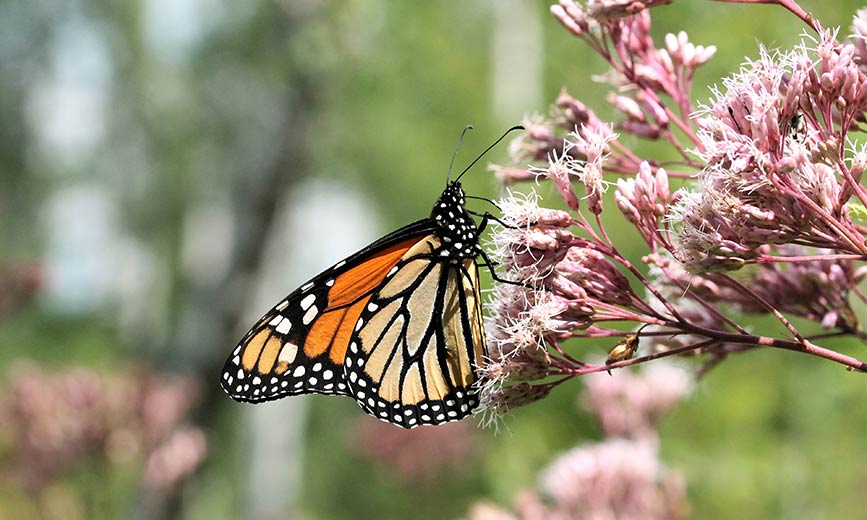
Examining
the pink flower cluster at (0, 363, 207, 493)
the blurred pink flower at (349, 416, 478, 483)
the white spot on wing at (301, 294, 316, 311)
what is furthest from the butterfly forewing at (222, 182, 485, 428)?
the blurred pink flower at (349, 416, 478, 483)

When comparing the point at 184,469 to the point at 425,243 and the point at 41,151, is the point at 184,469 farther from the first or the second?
the point at 41,151

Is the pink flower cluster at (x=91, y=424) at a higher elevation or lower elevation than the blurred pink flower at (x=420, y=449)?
higher

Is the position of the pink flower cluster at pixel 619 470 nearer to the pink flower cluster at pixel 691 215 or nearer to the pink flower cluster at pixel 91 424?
the pink flower cluster at pixel 691 215

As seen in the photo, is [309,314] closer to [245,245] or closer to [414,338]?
[414,338]

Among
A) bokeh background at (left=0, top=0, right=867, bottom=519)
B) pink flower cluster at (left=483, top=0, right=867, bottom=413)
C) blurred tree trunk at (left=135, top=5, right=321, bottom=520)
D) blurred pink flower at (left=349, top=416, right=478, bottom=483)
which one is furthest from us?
blurred tree trunk at (left=135, top=5, right=321, bottom=520)

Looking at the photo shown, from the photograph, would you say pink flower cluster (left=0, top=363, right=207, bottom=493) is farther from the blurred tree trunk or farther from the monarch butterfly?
the monarch butterfly

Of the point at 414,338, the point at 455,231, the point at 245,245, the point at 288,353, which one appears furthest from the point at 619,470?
the point at 245,245

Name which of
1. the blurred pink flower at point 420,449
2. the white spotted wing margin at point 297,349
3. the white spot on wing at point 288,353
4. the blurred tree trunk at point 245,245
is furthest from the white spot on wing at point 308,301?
the blurred tree trunk at point 245,245
